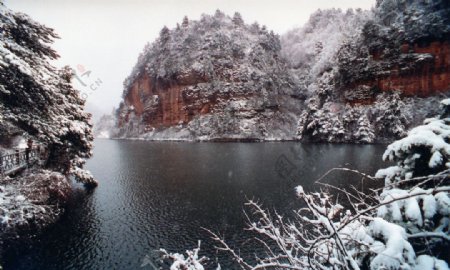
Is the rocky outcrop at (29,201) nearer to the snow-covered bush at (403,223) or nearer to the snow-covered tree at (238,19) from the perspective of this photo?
the snow-covered bush at (403,223)

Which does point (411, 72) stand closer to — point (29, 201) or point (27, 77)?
point (27, 77)

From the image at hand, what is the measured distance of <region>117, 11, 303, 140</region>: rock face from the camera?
290ft

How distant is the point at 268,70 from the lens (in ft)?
329

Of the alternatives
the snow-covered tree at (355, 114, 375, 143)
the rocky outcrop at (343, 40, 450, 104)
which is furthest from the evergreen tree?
the snow-covered tree at (355, 114, 375, 143)

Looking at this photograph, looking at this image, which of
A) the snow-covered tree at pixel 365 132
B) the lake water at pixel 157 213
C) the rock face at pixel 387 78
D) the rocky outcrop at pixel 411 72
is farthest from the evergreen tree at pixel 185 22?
the lake water at pixel 157 213

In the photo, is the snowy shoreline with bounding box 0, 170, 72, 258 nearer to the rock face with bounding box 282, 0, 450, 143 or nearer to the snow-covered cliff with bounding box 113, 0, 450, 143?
the rock face with bounding box 282, 0, 450, 143

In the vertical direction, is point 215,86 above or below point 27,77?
above

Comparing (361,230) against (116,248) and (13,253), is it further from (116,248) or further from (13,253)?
(13,253)

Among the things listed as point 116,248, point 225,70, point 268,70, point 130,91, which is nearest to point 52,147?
point 116,248

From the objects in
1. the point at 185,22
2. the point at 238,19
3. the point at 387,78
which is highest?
the point at 238,19

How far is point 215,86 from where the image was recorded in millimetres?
92250

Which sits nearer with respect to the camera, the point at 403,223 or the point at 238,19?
the point at 403,223

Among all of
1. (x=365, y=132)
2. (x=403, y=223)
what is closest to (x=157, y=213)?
(x=403, y=223)

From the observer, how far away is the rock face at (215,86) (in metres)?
88.5
